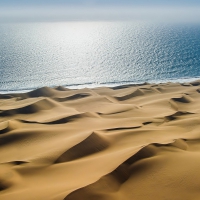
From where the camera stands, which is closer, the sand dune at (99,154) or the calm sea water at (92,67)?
the sand dune at (99,154)

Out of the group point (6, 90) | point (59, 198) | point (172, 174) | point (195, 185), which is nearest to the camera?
point (59, 198)

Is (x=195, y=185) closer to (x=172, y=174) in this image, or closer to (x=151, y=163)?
(x=172, y=174)

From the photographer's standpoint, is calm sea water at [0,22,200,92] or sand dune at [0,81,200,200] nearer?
sand dune at [0,81,200,200]

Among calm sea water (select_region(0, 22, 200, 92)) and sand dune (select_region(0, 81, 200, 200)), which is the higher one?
calm sea water (select_region(0, 22, 200, 92))

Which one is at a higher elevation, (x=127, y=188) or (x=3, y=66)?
(x=3, y=66)

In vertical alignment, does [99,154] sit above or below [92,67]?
below

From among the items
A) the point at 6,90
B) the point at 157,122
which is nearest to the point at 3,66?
the point at 6,90

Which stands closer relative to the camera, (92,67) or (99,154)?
(99,154)

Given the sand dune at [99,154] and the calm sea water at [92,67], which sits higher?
the calm sea water at [92,67]
